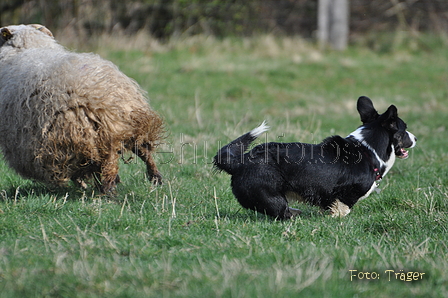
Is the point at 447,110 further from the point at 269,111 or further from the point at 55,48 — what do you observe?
the point at 55,48

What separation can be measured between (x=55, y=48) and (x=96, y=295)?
327 centimetres

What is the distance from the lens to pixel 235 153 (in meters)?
4.62

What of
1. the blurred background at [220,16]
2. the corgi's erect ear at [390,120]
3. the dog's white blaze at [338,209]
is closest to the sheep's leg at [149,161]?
the dog's white blaze at [338,209]

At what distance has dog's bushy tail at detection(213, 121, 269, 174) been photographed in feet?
14.9

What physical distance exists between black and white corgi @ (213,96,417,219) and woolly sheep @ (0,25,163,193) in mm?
866

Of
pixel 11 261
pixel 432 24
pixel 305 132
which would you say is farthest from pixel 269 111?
pixel 432 24

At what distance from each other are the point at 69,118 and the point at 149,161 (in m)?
1.27

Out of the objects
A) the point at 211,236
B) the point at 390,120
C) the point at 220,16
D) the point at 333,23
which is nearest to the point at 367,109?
the point at 390,120

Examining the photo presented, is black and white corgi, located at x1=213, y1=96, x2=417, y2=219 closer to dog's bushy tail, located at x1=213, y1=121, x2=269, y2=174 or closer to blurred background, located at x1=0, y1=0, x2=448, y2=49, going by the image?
dog's bushy tail, located at x1=213, y1=121, x2=269, y2=174

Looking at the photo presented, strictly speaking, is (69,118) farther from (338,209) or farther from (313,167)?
(338,209)

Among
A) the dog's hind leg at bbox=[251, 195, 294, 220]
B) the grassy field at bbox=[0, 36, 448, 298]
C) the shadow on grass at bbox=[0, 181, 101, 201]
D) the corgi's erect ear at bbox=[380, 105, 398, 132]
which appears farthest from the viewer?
the shadow on grass at bbox=[0, 181, 101, 201]

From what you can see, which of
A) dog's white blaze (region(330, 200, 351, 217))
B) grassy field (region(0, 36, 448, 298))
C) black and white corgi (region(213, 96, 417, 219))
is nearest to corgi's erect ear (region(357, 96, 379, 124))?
black and white corgi (region(213, 96, 417, 219))

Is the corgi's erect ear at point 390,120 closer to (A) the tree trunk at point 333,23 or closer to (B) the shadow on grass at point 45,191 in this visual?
(B) the shadow on grass at point 45,191

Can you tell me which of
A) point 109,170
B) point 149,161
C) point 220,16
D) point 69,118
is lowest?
point 149,161
